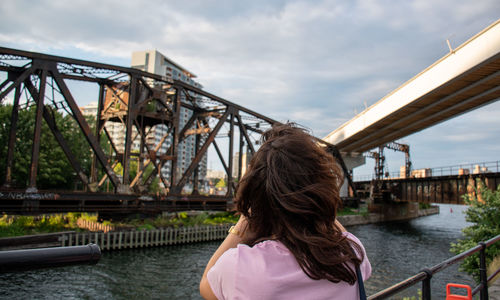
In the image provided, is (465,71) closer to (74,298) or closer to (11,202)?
(74,298)

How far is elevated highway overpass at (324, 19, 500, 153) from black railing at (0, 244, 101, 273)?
25.7 m

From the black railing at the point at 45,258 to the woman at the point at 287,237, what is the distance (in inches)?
17.7

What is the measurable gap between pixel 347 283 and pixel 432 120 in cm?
3836

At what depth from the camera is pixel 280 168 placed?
4.89 ft

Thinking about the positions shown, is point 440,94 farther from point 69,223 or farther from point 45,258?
point 45,258

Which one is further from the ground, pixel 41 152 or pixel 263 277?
pixel 41 152

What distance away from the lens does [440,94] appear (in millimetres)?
27562

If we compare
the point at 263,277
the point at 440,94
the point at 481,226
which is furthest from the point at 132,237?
the point at 440,94

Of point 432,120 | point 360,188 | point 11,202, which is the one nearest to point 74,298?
point 11,202

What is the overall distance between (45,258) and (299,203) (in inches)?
37.8

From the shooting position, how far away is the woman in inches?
49.1

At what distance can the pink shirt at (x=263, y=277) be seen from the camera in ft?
3.99

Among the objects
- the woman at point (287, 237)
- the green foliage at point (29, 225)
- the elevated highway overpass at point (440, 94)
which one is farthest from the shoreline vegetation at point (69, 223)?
the elevated highway overpass at point (440, 94)

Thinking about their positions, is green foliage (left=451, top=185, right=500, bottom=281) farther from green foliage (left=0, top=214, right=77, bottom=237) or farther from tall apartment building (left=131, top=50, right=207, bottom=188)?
tall apartment building (left=131, top=50, right=207, bottom=188)
